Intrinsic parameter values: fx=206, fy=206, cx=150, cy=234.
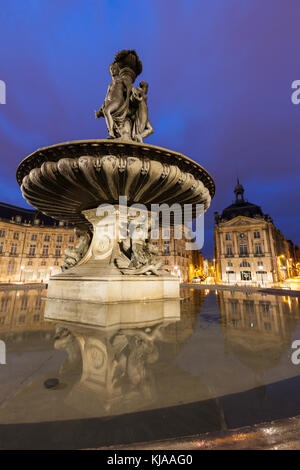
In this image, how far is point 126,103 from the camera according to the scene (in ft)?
23.0

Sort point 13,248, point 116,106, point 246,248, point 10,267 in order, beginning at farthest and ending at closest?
point 246,248 → point 13,248 → point 10,267 → point 116,106

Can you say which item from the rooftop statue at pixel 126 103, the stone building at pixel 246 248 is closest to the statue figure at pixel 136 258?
the rooftop statue at pixel 126 103

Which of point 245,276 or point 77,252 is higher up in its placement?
point 245,276

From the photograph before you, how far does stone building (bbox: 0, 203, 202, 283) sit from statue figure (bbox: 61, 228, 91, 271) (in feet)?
126

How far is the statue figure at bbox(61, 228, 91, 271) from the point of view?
668cm

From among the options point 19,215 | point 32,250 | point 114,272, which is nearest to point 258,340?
point 114,272

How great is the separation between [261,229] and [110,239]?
161ft

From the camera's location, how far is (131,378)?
208 centimetres

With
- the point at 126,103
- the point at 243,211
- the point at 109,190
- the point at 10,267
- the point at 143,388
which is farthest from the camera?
the point at 243,211

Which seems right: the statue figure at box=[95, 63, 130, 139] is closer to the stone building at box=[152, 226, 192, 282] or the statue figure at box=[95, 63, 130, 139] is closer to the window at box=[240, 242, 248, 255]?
the stone building at box=[152, 226, 192, 282]

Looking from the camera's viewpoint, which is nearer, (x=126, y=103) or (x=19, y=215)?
(x=126, y=103)

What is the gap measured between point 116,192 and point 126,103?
11.8 feet

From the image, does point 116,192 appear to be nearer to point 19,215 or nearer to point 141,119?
point 141,119

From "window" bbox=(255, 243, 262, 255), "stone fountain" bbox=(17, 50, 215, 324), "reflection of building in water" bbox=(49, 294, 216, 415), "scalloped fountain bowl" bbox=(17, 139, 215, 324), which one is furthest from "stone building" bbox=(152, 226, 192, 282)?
"reflection of building in water" bbox=(49, 294, 216, 415)
